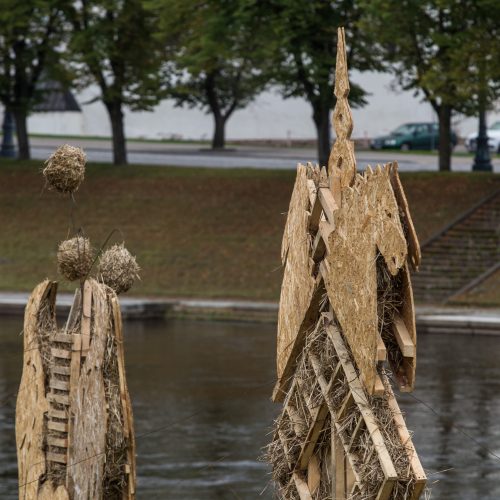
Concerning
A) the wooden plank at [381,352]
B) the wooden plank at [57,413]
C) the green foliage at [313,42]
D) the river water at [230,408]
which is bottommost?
the river water at [230,408]

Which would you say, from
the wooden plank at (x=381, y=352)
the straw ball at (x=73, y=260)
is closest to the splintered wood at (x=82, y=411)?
the straw ball at (x=73, y=260)

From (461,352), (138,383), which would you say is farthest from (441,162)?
(138,383)

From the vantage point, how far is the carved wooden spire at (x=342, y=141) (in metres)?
8.34

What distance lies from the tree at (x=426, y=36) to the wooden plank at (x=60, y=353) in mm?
25489

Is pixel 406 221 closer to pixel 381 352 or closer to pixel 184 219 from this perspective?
pixel 381 352

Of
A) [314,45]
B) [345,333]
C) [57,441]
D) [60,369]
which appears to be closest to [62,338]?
[60,369]

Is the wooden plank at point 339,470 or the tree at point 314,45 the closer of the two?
the wooden plank at point 339,470

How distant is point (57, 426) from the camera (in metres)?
9.52

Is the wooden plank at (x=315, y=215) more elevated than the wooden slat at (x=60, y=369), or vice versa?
the wooden plank at (x=315, y=215)

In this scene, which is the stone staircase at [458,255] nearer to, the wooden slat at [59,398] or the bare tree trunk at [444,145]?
the bare tree trunk at [444,145]

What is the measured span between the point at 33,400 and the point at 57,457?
0.46 m

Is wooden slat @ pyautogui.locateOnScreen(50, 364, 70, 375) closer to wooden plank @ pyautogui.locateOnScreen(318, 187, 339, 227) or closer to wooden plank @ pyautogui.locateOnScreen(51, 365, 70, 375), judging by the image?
wooden plank @ pyautogui.locateOnScreen(51, 365, 70, 375)

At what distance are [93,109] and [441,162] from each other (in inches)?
1022

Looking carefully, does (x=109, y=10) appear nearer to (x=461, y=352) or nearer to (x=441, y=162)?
(x=441, y=162)
